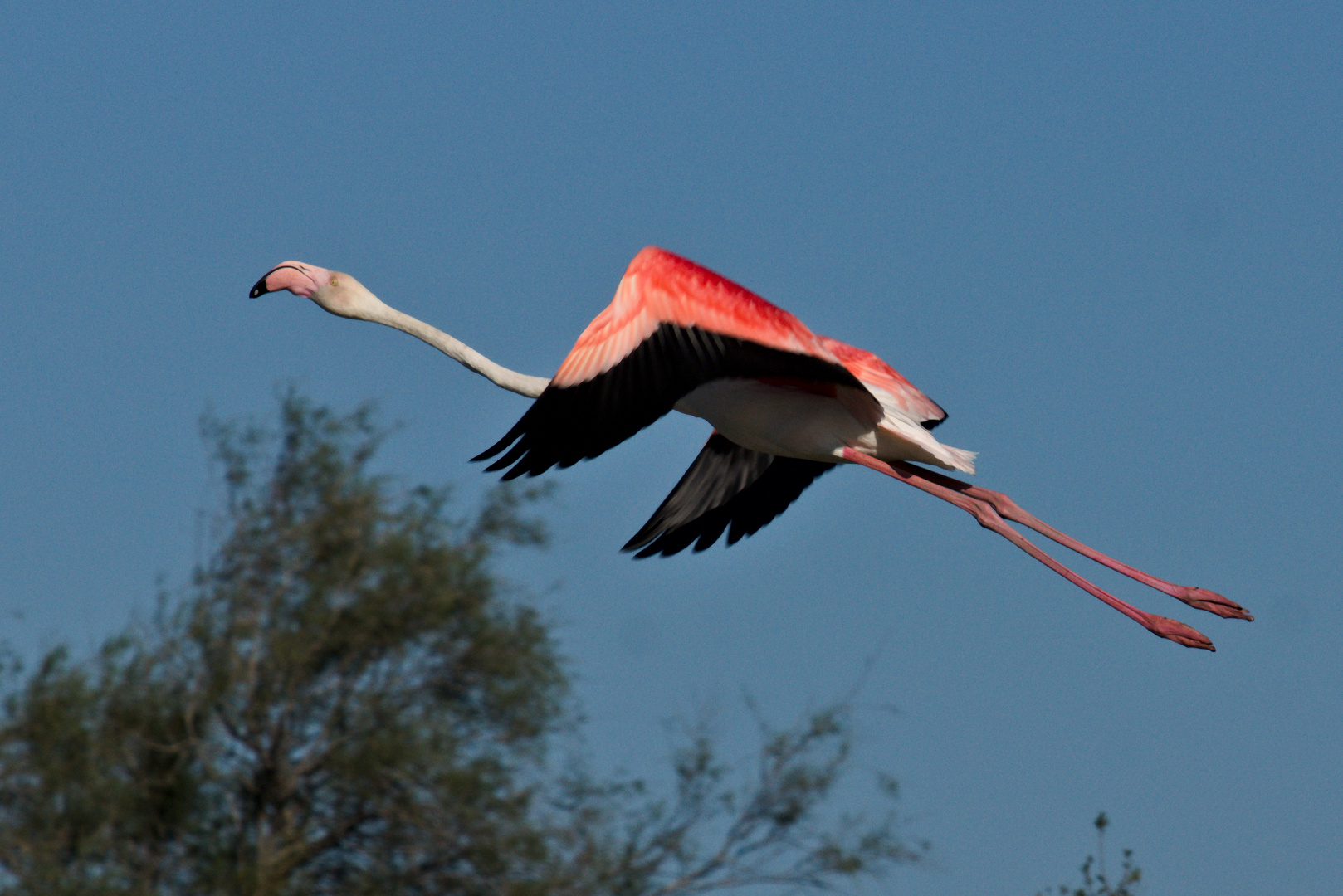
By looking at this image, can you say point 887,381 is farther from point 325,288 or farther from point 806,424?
point 325,288

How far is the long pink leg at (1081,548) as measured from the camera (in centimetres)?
838

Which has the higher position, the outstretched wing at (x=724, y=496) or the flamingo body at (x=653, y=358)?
the outstretched wing at (x=724, y=496)

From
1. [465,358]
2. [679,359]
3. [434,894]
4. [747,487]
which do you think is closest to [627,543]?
[747,487]

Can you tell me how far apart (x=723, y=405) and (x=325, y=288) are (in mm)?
2539

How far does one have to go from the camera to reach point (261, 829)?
20.1m

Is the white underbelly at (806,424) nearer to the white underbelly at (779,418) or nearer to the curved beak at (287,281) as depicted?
the white underbelly at (779,418)

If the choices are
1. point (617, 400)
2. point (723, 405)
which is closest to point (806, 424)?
→ point (723, 405)

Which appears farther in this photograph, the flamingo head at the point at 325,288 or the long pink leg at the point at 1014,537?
the flamingo head at the point at 325,288

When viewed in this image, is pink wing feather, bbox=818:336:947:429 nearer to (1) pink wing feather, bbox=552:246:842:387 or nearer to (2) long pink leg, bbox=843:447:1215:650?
(2) long pink leg, bbox=843:447:1215:650

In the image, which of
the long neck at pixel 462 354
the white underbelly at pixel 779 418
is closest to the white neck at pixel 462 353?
the long neck at pixel 462 354

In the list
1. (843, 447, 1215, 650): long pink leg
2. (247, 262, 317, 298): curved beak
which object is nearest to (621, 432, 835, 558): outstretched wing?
(843, 447, 1215, 650): long pink leg

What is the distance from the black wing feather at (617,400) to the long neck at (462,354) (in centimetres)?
133

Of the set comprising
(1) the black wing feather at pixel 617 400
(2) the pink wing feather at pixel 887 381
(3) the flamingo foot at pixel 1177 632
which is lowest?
(1) the black wing feather at pixel 617 400

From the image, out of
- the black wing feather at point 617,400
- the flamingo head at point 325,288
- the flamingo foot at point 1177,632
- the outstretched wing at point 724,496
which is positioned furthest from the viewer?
the outstretched wing at point 724,496
